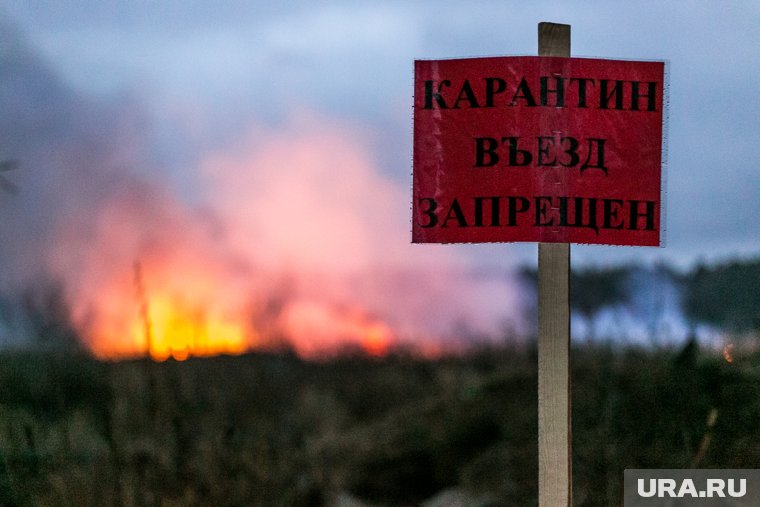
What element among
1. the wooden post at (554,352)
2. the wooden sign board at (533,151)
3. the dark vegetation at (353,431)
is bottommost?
the dark vegetation at (353,431)

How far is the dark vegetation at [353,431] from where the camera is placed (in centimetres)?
849

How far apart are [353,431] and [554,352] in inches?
195

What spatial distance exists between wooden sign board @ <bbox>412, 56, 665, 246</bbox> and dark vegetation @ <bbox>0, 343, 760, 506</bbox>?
2.32 metres

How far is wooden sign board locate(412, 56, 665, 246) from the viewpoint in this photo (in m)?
6.43

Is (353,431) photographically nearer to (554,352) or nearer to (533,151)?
(554,352)

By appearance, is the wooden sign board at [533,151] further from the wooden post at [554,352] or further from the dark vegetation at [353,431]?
the dark vegetation at [353,431]

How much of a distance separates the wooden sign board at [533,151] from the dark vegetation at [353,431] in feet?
7.61

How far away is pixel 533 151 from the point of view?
644 centimetres

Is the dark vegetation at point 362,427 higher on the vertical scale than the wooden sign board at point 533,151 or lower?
lower

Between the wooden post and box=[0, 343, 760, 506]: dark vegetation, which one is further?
box=[0, 343, 760, 506]: dark vegetation

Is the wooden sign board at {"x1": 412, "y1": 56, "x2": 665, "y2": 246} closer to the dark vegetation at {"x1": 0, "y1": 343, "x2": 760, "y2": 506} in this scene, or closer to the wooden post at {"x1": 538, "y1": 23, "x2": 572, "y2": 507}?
the wooden post at {"x1": 538, "y1": 23, "x2": 572, "y2": 507}

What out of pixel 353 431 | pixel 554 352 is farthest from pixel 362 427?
pixel 554 352

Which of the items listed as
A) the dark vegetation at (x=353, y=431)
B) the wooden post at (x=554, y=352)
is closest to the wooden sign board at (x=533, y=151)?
the wooden post at (x=554, y=352)

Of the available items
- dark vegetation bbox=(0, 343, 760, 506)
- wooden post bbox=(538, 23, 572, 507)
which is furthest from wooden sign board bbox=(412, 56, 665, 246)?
dark vegetation bbox=(0, 343, 760, 506)
